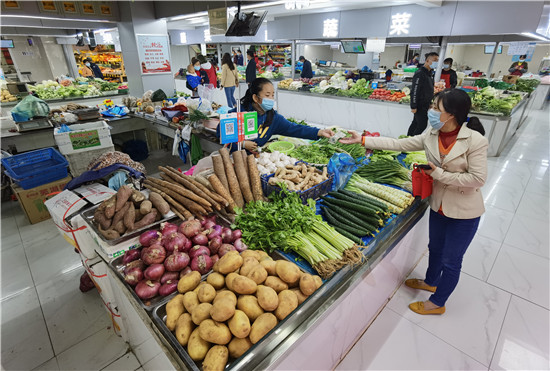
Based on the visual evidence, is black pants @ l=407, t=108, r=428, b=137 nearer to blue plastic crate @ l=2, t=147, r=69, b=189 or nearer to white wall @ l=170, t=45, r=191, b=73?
blue plastic crate @ l=2, t=147, r=69, b=189

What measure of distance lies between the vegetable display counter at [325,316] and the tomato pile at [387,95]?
209 inches

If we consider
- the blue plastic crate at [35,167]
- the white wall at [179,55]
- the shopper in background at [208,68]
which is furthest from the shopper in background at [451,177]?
the white wall at [179,55]

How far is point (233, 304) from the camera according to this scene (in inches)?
49.1

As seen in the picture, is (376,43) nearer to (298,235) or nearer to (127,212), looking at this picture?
(298,235)

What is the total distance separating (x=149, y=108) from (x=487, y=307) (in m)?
6.15

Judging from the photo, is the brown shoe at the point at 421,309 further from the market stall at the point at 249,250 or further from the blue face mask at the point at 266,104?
the blue face mask at the point at 266,104

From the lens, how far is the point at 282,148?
3270 mm

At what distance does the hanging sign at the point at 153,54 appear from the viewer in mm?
6832

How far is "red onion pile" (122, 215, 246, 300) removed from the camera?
1.53 metres

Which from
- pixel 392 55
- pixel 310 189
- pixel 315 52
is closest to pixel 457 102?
pixel 310 189

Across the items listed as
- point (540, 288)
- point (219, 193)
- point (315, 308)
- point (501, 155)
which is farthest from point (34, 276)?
point (501, 155)

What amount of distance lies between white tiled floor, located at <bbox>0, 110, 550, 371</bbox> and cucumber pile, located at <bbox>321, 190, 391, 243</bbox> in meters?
1.08

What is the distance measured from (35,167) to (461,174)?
525 centimetres

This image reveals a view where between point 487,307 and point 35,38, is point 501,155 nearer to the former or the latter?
point 487,307
